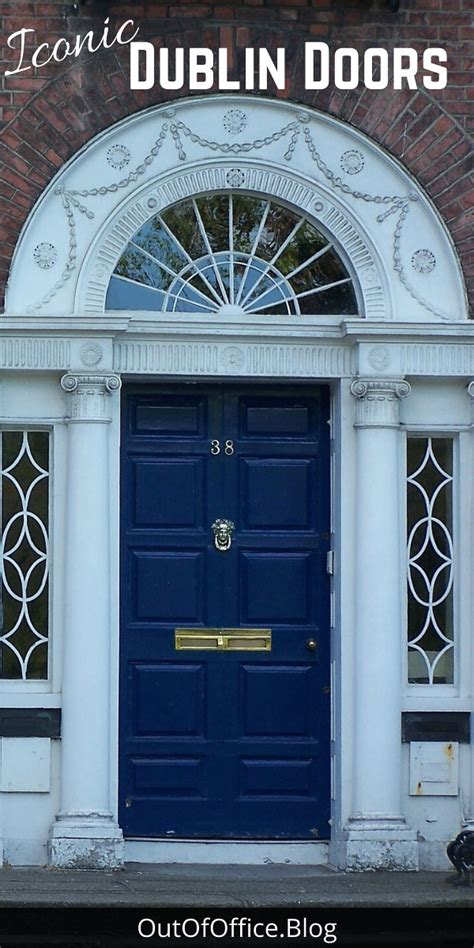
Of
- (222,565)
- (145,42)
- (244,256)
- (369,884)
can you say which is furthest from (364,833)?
(145,42)

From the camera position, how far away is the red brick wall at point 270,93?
10.1m

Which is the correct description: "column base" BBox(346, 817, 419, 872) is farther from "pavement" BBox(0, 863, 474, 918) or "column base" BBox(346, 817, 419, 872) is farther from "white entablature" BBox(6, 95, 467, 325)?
"white entablature" BBox(6, 95, 467, 325)

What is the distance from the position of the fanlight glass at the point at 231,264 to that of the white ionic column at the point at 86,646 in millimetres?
620

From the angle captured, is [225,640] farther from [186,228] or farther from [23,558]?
[186,228]

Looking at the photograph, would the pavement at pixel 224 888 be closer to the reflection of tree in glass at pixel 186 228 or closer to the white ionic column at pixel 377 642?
the white ionic column at pixel 377 642

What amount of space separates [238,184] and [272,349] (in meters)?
0.95

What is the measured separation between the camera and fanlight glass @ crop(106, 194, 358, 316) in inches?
409

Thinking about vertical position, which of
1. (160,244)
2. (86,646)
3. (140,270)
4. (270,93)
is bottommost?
(86,646)

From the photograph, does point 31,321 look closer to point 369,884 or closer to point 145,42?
point 145,42

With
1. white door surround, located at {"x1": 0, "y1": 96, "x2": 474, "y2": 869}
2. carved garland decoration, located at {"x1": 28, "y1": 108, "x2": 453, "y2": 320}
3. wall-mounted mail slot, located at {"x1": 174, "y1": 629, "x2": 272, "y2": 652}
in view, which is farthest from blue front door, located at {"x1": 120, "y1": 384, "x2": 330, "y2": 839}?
carved garland decoration, located at {"x1": 28, "y1": 108, "x2": 453, "y2": 320}

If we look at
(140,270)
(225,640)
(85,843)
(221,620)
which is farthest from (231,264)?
(85,843)

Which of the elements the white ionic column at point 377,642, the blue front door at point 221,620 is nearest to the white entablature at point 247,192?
the white ionic column at point 377,642

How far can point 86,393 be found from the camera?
10.2m

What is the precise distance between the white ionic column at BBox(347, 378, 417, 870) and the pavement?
200mm
